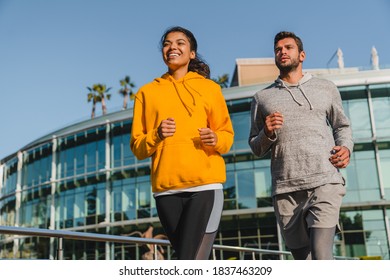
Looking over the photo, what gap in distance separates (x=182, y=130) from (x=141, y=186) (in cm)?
2532

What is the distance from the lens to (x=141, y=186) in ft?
90.3

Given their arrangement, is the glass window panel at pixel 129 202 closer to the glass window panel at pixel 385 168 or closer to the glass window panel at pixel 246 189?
the glass window panel at pixel 246 189

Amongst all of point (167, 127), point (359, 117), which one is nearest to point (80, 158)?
point (359, 117)

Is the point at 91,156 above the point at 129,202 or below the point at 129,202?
above

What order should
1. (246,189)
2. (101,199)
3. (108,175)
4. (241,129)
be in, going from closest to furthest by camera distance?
1. (246,189)
2. (241,129)
3. (108,175)
4. (101,199)

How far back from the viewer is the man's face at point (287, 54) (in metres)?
3.09

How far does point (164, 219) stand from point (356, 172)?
2291cm

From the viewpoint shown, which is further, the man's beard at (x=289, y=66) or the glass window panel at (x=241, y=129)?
the glass window panel at (x=241, y=129)

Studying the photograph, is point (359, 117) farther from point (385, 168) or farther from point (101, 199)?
point (101, 199)

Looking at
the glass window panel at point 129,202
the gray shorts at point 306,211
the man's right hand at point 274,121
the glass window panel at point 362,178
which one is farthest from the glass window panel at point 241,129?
the man's right hand at point 274,121

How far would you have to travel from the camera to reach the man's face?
3.09 m

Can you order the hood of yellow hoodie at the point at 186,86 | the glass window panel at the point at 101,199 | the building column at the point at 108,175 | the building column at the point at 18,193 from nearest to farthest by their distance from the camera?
the hood of yellow hoodie at the point at 186,86 < the building column at the point at 108,175 < the glass window panel at the point at 101,199 < the building column at the point at 18,193

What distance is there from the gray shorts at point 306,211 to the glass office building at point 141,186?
1956 cm

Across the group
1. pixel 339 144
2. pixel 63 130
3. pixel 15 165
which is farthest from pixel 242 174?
pixel 339 144
